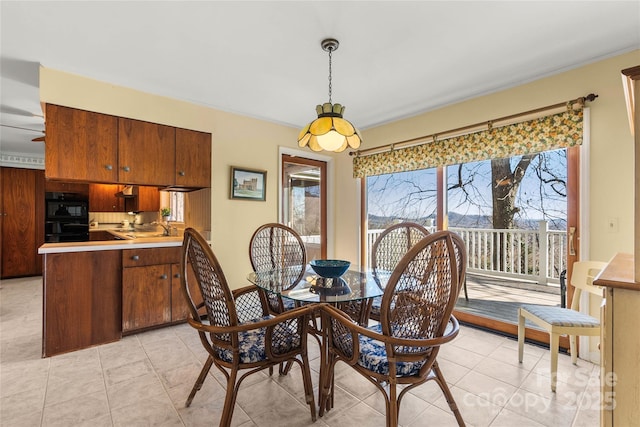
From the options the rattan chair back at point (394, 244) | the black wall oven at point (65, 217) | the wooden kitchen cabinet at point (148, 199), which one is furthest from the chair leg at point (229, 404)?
the black wall oven at point (65, 217)

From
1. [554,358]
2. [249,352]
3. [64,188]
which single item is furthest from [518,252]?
[64,188]

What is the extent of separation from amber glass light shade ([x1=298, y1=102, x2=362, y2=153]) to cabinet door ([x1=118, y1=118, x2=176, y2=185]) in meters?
1.74

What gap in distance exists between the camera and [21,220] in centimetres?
549

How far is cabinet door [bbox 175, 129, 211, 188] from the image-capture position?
3.19 metres

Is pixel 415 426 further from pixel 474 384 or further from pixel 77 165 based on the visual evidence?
pixel 77 165

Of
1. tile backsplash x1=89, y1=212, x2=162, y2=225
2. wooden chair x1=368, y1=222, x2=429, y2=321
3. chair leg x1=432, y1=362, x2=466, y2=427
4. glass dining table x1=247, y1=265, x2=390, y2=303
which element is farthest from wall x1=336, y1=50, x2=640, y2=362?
tile backsplash x1=89, y1=212, x2=162, y2=225

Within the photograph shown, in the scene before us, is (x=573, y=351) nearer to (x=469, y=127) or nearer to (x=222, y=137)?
(x=469, y=127)

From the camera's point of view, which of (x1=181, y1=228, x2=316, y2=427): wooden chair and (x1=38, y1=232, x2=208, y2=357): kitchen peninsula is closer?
(x1=181, y1=228, x2=316, y2=427): wooden chair

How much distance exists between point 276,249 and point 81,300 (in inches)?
68.1

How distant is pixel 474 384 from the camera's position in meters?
2.03

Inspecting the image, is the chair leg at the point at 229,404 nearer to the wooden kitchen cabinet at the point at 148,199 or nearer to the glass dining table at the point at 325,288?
the glass dining table at the point at 325,288

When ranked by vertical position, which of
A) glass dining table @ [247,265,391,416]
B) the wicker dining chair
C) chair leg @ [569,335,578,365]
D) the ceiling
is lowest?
chair leg @ [569,335,578,365]

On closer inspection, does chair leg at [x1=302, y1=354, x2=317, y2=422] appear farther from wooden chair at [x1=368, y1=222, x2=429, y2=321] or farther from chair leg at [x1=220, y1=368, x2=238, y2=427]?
wooden chair at [x1=368, y1=222, x2=429, y2=321]

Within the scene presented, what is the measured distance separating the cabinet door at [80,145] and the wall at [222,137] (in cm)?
10
